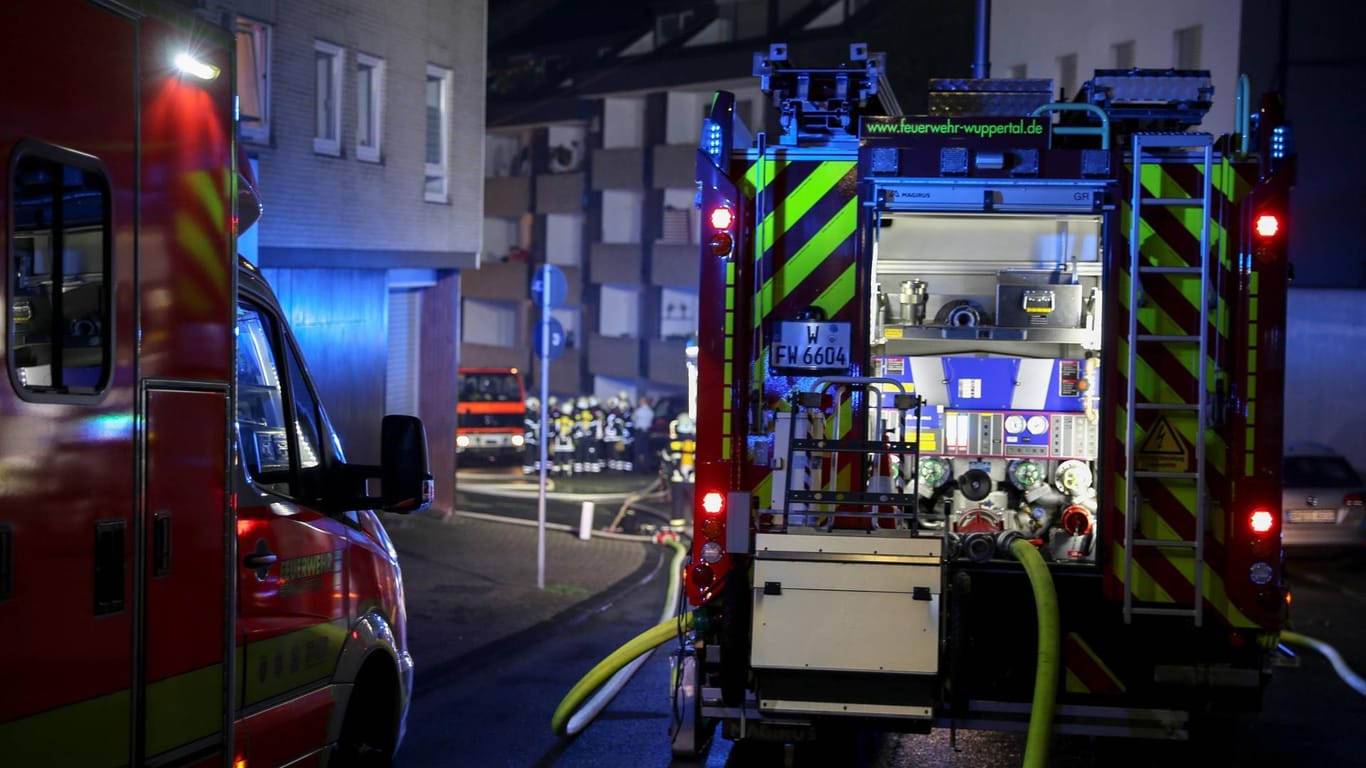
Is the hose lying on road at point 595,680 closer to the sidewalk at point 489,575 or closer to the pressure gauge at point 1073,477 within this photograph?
the sidewalk at point 489,575

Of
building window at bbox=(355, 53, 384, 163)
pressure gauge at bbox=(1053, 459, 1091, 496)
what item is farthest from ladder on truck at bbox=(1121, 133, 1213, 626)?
building window at bbox=(355, 53, 384, 163)

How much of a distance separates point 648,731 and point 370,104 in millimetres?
12839

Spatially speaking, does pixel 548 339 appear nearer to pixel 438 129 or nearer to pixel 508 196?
pixel 438 129

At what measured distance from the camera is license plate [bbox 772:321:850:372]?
7449 millimetres

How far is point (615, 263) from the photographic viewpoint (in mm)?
48344

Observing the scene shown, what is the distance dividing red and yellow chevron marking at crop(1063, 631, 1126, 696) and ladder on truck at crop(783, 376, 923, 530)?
3.19ft

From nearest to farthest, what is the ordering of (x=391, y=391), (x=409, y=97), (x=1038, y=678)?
1. (x=1038, y=678)
2. (x=409, y=97)
3. (x=391, y=391)

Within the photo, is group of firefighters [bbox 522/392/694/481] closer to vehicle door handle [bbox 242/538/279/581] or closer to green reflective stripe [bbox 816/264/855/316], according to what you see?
green reflective stripe [bbox 816/264/855/316]

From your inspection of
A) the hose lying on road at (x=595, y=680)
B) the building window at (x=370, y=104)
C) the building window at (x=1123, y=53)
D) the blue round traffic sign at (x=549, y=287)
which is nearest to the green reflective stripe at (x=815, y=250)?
the hose lying on road at (x=595, y=680)

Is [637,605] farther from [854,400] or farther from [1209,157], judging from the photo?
[1209,157]

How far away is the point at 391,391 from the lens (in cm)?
2203

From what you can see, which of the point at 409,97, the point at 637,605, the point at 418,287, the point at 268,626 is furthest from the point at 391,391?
the point at 268,626

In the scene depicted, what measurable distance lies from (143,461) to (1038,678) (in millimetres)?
4228

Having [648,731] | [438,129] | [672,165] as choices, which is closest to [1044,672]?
[648,731]
